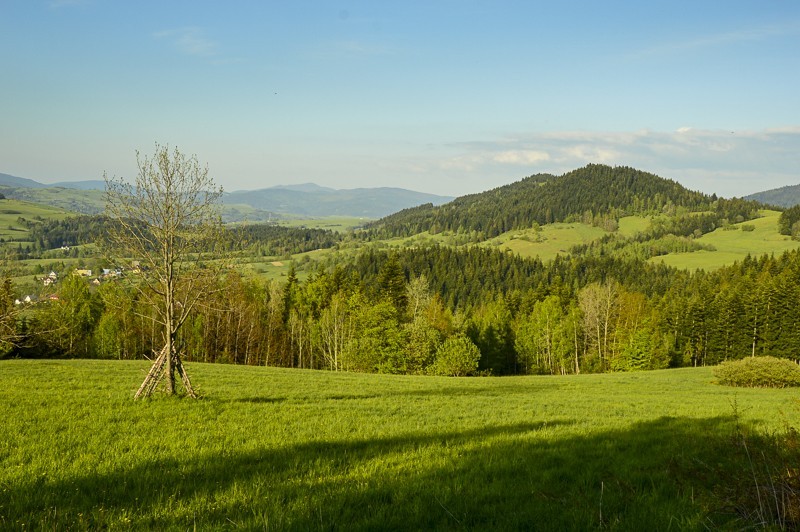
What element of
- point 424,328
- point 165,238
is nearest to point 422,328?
point 424,328

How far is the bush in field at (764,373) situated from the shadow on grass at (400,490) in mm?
36409

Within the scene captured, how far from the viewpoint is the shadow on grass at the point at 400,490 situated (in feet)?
18.1

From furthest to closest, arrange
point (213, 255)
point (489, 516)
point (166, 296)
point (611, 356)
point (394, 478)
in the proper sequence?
point (611, 356) < point (213, 255) < point (166, 296) < point (394, 478) < point (489, 516)

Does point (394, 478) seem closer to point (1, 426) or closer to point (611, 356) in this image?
point (1, 426)

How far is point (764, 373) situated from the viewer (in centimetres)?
3791

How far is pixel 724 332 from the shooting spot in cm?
7875

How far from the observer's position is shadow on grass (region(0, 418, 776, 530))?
5.51 m

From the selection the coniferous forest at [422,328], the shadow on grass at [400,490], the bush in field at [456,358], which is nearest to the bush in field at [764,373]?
the bush in field at [456,358]

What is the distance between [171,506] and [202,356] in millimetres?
66418

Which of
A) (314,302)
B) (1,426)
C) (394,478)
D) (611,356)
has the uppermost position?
(394,478)

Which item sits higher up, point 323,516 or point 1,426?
point 323,516

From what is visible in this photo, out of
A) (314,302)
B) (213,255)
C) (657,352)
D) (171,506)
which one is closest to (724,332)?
(657,352)

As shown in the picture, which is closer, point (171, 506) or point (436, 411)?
point (171, 506)

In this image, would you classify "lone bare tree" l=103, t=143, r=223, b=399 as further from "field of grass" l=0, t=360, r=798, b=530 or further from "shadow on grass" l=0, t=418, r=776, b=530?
"shadow on grass" l=0, t=418, r=776, b=530
